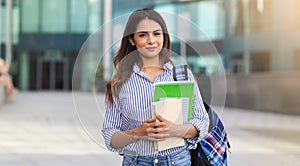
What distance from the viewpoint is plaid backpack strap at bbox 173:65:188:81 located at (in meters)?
1.71

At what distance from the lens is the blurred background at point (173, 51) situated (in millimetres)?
1851

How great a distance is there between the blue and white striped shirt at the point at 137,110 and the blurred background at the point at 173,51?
0.27ft

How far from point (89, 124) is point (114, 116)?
11.3 inches

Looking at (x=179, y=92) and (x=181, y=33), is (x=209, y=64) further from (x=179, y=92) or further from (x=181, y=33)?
(x=179, y=92)

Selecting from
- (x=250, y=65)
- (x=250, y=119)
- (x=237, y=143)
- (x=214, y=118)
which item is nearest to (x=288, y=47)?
(x=250, y=65)

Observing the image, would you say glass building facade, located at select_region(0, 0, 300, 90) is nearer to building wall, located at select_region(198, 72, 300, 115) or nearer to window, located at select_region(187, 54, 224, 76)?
window, located at select_region(187, 54, 224, 76)

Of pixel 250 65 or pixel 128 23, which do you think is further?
pixel 250 65

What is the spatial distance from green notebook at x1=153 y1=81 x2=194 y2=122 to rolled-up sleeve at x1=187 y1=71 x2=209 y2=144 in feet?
0.26

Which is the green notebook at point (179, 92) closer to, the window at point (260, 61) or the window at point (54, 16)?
the window at point (260, 61)

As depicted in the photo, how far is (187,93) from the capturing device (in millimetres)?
1566

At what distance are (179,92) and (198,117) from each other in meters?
0.23

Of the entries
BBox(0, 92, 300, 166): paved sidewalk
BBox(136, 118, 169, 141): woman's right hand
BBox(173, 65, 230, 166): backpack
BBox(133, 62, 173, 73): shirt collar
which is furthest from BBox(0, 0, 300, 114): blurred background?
BBox(0, 92, 300, 166): paved sidewalk

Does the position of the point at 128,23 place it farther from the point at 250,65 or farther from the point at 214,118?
the point at 250,65

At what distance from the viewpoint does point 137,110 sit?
64.2 inches
